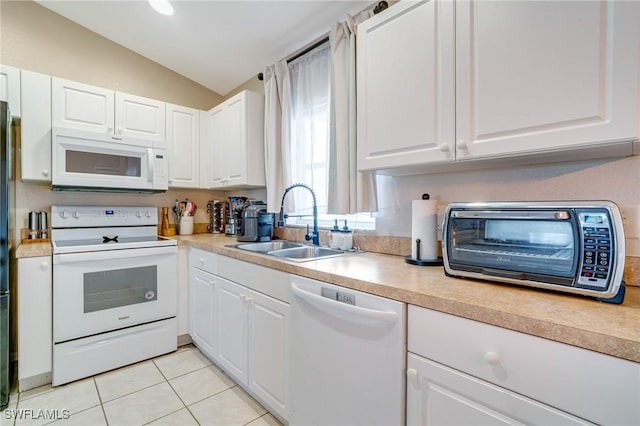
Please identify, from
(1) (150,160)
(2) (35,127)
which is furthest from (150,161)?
(2) (35,127)

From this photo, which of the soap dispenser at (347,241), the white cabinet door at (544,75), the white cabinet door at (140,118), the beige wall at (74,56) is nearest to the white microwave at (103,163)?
the white cabinet door at (140,118)

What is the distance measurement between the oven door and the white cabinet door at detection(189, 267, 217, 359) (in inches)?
6.3

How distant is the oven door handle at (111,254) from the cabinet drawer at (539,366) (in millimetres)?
2049

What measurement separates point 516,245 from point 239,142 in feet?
7.18

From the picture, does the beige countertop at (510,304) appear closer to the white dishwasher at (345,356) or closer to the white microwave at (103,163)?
the white dishwasher at (345,356)

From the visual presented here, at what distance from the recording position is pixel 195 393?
1843 millimetres

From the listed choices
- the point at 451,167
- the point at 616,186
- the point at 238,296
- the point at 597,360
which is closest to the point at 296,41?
the point at 451,167

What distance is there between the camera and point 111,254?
82.4 inches

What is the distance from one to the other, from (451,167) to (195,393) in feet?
6.43

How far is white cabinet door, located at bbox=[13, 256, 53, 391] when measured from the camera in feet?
5.94

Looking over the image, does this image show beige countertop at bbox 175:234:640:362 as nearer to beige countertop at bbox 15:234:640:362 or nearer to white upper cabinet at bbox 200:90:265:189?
beige countertop at bbox 15:234:640:362

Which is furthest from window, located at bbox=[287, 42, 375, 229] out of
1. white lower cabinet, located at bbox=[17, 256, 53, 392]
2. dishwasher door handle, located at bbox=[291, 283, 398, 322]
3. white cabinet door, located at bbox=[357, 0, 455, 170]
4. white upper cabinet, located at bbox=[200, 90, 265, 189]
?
white lower cabinet, located at bbox=[17, 256, 53, 392]

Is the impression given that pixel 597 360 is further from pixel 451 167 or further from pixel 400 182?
pixel 400 182

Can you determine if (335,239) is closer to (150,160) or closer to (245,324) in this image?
(245,324)
